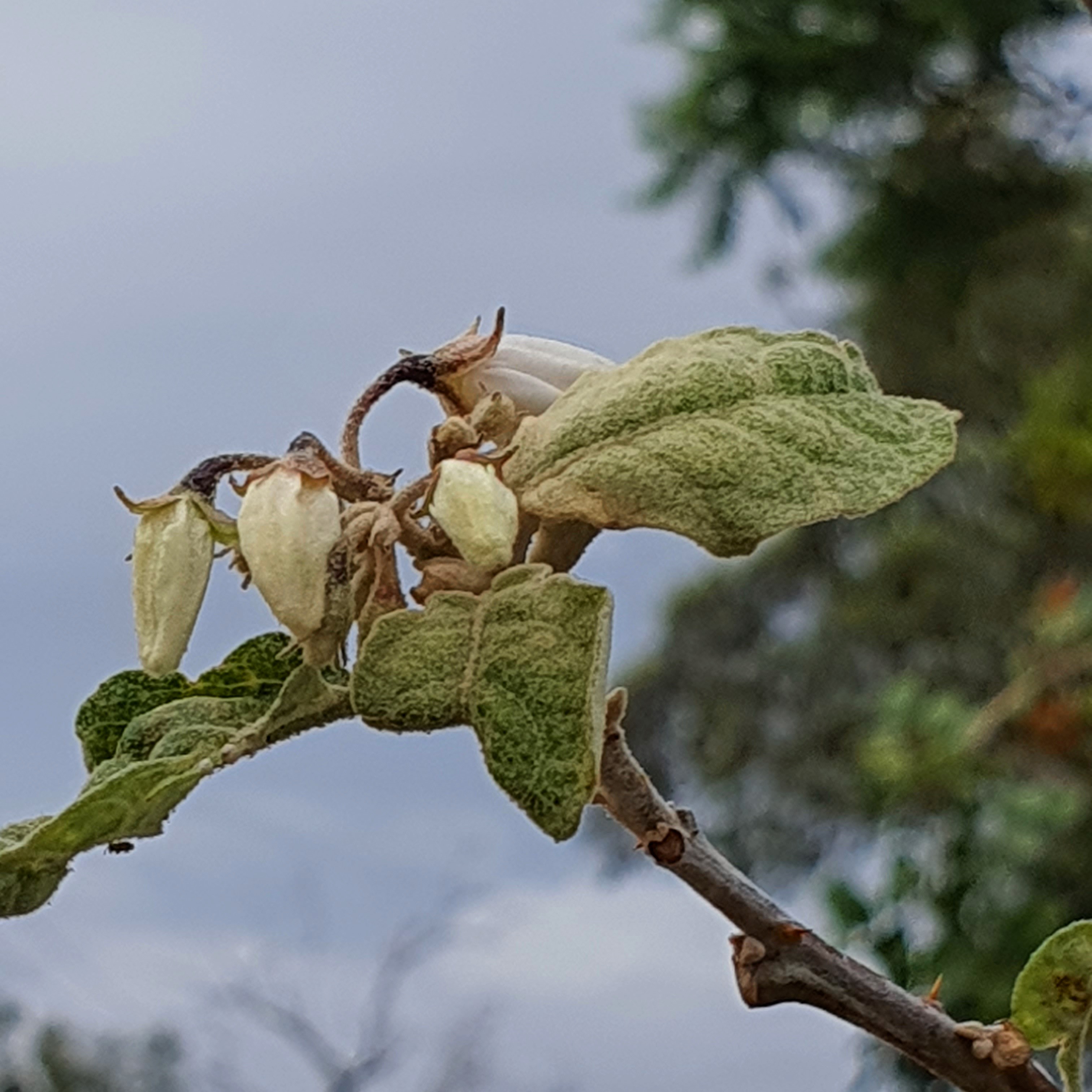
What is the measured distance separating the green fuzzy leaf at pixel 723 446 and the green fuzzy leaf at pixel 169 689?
0.08m

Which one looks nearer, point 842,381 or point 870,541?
point 842,381

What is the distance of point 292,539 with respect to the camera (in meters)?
0.32

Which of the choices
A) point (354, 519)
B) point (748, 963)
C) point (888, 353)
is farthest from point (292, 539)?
point (888, 353)

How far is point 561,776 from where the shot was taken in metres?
0.28

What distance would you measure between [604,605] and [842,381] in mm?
85

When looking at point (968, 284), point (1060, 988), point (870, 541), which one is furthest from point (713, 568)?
point (1060, 988)

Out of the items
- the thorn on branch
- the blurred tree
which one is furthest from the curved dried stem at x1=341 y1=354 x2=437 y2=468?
the blurred tree

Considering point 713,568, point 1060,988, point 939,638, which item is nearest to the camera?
point 1060,988

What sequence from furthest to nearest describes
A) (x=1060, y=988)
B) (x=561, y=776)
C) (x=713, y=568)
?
1. (x=713, y=568)
2. (x=1060, y=988)
3. (x=561, y=776)

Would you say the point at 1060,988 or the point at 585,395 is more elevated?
the point at 585,395

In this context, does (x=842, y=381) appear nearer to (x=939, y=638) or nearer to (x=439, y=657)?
(x=439, y=657)

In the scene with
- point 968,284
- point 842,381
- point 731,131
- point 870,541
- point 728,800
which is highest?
point 731,131

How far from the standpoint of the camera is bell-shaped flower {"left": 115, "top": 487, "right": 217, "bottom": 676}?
0.34m

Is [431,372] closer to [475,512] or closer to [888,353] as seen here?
[475,512]
